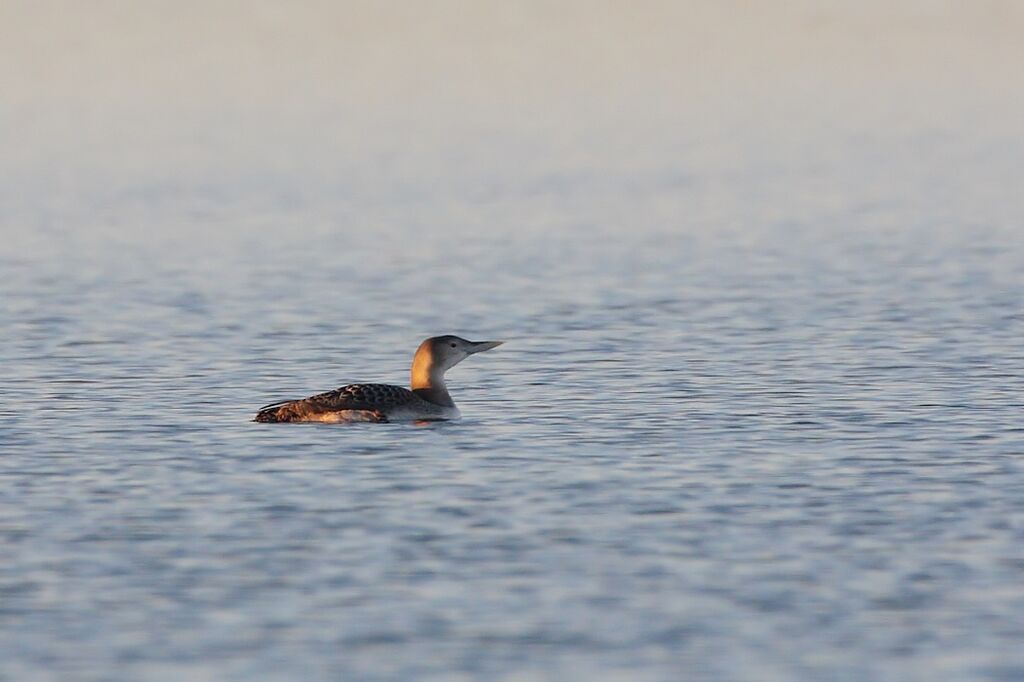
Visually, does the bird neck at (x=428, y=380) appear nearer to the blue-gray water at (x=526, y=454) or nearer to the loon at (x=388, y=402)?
the loon at (x=388, y=402)

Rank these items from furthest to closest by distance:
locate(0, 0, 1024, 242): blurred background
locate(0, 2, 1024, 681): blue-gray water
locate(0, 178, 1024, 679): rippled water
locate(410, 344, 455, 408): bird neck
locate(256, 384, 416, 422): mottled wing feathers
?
locate(0, 0, 1024, 242): blurred background
locate(410, 344, 455, 408): bird neck
locate(256, 384, 416, 422): mottled wing feathers
locate(0, 2, 1024, 681): blue-gray water
locate(0, 178, 1024, 679): rippled water

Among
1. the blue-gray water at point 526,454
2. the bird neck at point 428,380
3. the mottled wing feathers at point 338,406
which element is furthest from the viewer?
the bird neck at point 428,380

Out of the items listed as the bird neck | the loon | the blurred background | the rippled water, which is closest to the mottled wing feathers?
the loon

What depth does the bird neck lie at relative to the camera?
2039cm

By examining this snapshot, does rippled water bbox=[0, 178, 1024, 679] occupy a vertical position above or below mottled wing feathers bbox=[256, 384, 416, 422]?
below

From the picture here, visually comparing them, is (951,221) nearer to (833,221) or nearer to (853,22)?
(833,221)

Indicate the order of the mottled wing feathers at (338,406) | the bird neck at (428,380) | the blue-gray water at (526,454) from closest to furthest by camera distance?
the blue-gray water at (526,454)
the mottled wing feathers at (338,406)
the bird neck at (428,380)

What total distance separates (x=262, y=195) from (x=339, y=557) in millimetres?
38740

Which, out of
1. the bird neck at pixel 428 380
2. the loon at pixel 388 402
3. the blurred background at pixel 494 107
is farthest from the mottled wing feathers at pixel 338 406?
the blurred background at pixel 494 107

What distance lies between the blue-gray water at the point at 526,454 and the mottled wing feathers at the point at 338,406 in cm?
16

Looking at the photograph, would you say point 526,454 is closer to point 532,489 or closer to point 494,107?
point 532,489

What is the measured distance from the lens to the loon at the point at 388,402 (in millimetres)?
19719

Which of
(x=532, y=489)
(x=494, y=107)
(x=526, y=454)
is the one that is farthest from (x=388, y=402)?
(x=494, y=107)

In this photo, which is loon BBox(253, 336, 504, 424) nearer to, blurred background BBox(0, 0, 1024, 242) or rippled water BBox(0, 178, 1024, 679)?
rippled water BBox(0, 178, 1024, 679)
